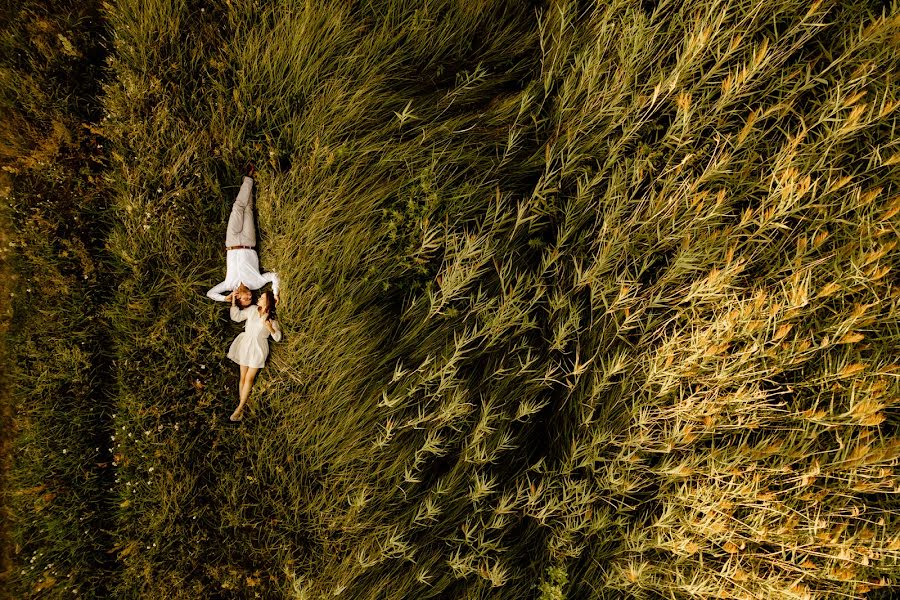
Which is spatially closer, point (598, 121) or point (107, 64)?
point (598, 121)

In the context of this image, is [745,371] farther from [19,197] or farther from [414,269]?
[19,197]

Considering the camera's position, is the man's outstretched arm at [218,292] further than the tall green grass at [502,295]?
Yes

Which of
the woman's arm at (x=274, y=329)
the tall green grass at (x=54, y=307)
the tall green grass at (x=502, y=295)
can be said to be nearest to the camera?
the tall green grass at (x=502, y=295)

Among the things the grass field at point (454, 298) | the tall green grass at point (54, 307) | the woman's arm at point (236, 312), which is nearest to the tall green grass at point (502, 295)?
the grass field at point (454, 298)

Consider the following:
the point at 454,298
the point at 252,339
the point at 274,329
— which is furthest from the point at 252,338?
the point at 454,298

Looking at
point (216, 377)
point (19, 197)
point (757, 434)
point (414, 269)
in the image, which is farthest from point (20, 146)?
point (757, 434)

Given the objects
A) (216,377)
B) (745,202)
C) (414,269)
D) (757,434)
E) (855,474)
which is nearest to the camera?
(855,474)

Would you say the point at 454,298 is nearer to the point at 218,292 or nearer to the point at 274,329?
the point at 274,329

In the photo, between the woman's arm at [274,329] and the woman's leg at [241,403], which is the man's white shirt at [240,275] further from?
the woman's leg at [241,403]
